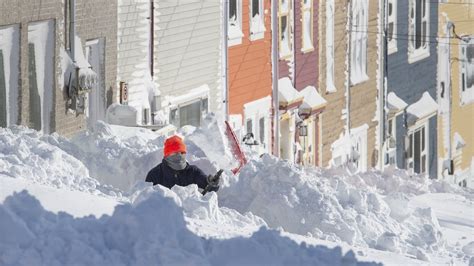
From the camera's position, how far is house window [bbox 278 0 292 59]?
31.9 meters

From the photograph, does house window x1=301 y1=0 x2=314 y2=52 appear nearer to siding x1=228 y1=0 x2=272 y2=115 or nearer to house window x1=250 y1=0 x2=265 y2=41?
siding x1=228 y1=0 x2=272 y2=115

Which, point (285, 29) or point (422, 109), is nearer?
point (285, 29)

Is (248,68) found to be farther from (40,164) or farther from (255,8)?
(40,164)

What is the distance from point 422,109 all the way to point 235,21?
13.3 metres

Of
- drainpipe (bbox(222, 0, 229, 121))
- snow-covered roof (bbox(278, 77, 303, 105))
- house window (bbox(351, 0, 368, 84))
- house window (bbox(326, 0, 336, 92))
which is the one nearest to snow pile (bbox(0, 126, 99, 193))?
drainpipe (bbox(222, 0, 229, 121))

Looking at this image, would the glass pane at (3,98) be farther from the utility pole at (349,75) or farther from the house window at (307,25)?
the utility pole at (349,75)

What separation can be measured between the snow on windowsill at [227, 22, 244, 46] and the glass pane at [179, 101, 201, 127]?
160 centimetres

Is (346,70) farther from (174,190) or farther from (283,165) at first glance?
(174,190)

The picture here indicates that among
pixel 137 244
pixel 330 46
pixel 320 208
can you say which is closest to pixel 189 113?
pixel 330 46

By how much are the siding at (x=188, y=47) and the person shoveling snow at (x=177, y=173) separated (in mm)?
8712

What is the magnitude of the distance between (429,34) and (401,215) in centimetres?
2486

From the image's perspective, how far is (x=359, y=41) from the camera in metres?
37.4

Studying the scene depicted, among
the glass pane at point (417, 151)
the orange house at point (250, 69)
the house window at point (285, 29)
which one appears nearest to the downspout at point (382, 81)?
the glass pane at point (417, 151)

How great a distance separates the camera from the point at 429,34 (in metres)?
43.2
